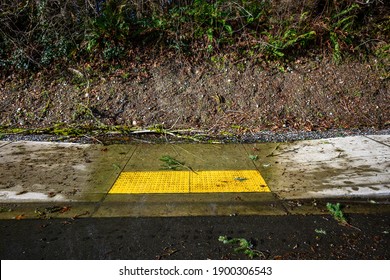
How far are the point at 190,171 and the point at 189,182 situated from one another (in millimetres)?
353

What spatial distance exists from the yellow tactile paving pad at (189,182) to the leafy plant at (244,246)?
100cm

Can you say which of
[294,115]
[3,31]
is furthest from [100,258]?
[3,31]

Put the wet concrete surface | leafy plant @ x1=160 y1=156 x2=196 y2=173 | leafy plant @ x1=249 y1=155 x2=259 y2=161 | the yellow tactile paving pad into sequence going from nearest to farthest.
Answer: the wet concrete surface, the yellow tactile paving pad, leafy plant @ x1=160 y1=156 x2=196 y2=173, leafy plant @ x1=249 y1=155 x2=259 y2=161

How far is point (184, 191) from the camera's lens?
3.71 metres

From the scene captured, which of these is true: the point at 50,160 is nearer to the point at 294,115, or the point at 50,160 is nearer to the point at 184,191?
the point at 184,191

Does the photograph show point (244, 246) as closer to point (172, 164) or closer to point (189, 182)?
point (189, 182)

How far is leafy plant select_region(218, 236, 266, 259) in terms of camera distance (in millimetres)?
2555

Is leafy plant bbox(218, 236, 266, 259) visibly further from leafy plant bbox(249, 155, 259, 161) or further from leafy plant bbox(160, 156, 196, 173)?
leafy plant bbox(249, 155, 259, 161)

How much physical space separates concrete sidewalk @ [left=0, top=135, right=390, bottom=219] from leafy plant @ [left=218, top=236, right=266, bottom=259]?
1.64ft

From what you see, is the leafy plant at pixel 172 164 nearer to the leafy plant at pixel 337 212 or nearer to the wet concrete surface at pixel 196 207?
the wet concrete surface at pixel 196 207

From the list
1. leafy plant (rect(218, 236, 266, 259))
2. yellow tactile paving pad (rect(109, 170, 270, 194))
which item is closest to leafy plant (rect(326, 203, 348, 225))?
yellow tactile paving pad (rect(109, 170, 270, 194))

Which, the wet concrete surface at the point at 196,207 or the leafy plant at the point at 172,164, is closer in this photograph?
the wet concrete surface at the point at 196,207

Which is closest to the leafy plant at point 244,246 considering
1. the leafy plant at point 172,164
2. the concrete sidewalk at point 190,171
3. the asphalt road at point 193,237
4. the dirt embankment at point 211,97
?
the asphalt road at point 193,237

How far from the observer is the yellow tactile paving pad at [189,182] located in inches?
147
